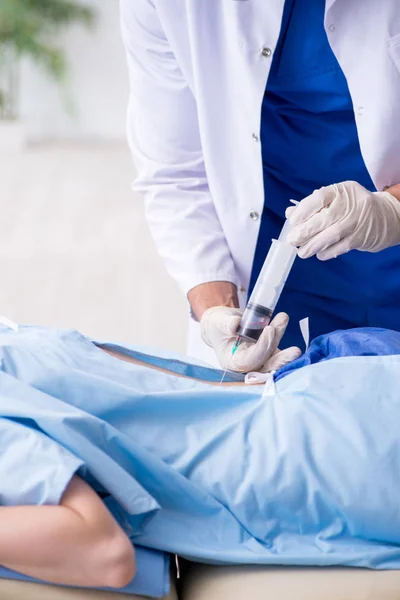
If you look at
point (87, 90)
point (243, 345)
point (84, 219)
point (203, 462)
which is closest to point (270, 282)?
point (243, 345)

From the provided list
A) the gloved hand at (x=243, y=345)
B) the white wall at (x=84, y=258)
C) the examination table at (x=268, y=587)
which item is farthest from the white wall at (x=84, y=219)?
the examination table at (x=268, y=587)

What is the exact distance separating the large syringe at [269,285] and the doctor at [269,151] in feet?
0.13

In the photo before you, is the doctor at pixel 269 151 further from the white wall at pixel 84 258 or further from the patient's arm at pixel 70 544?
the white wall at pixel 84 258

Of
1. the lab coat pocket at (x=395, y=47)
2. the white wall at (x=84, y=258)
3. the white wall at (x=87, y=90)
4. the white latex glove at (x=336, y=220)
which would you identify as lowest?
the white wall at (x=84, y=258)

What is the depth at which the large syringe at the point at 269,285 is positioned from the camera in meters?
1.64

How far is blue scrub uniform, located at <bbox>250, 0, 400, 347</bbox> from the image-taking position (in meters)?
1.72

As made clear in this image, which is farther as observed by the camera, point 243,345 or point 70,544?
point 243,345

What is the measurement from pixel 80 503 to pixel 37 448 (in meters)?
0.10

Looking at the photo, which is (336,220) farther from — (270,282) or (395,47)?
(395,47)

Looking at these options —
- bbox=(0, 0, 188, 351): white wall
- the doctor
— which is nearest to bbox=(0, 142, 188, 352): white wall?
bbox=(0, 0, 188, 351): white wall

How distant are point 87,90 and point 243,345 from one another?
7028mm

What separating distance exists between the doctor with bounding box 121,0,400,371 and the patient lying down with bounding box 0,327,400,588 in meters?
0.28

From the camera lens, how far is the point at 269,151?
5.99ft

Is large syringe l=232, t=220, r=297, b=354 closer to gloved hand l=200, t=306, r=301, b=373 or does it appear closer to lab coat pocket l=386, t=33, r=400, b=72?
gloved hand l=200, t=306, r=301, b=373
